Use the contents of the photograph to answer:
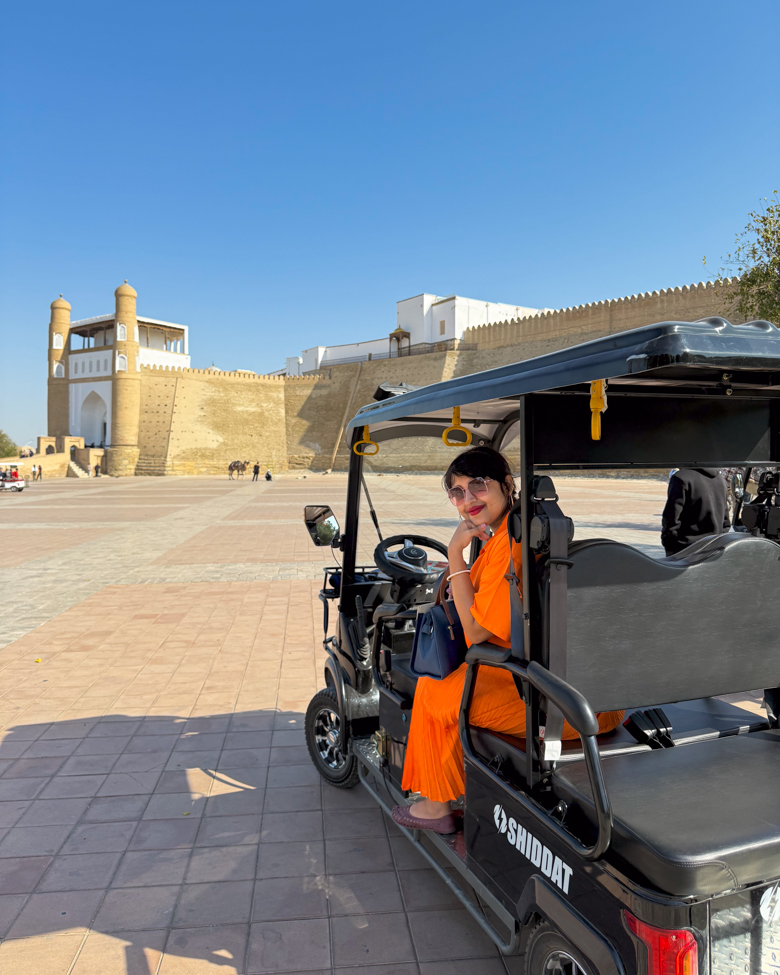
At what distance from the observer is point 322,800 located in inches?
122

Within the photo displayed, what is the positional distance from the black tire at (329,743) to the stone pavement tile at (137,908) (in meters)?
0.88

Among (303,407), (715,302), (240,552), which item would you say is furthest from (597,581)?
(303,407)

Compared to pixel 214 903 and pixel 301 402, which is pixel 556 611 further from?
pixel 301 402

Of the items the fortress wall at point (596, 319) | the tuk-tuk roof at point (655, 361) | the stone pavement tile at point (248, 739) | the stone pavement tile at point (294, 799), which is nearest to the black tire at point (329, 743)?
the stone pavement tile at point (294, 799)

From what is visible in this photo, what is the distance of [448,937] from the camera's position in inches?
85.7

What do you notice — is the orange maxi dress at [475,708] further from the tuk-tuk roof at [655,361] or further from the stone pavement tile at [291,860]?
the stone pavement tile at [291,860]

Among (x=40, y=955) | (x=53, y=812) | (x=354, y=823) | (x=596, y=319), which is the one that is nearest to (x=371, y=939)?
(x=354, y=823)

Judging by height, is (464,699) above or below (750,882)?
above

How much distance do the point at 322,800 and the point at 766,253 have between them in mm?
11002

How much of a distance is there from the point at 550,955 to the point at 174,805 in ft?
6.84

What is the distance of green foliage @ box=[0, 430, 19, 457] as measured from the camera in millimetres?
58153

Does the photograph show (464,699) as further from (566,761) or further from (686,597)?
(686,597)

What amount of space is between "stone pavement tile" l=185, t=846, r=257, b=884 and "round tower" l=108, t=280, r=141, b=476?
175ft

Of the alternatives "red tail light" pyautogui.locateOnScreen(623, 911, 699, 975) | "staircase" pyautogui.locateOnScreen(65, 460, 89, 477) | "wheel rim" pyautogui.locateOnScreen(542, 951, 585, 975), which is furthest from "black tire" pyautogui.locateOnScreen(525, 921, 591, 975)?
"staircase" pyautogui.locateOnScreen(65, 460, 89, 477)
